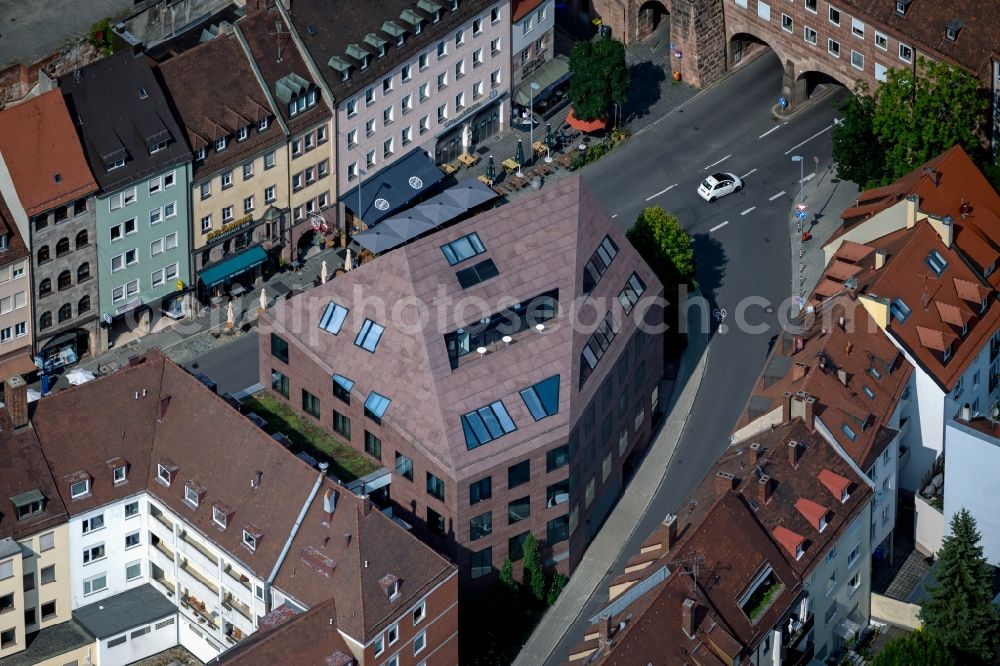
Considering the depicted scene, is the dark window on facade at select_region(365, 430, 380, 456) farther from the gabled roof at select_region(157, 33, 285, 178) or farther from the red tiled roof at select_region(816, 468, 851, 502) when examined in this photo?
the gabled roof at select_region(157, 33, 285, 178)

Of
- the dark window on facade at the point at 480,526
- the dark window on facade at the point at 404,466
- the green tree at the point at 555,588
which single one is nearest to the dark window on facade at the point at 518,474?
the dark window on facade at the point at 480,526

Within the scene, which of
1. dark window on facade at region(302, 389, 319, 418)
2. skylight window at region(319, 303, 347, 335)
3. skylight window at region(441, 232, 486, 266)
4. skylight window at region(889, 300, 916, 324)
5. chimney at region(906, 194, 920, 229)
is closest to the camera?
skylight window at region(441, 232, 486, 266)

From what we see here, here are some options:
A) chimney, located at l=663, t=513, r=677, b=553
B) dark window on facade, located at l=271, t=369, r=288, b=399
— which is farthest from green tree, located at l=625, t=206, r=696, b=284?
chimney, located at l=663, t=513, r=677, b=553

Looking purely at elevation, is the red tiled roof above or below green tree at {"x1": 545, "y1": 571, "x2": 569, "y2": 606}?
below

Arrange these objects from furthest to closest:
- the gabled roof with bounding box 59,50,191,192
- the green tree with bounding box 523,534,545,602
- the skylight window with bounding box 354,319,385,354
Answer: the gabled roof with bounding box 59,50,191,192
the green tree with bounding box 523,534,545,602
the skylight window with bounding box 354,319,385,354

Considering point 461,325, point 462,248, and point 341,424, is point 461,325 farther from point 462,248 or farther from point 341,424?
point 341,424

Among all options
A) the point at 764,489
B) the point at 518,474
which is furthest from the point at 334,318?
the point at 764,489

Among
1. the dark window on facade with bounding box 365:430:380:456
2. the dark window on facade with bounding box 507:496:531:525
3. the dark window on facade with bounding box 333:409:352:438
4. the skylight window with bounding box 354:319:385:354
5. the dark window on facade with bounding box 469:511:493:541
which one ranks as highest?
the skylight window with bounding box 354:319:385:354

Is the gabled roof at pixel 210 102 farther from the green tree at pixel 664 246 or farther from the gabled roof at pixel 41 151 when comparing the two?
the green tree at pixel 664 246

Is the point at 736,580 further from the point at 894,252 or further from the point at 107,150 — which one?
the point at 107,150
